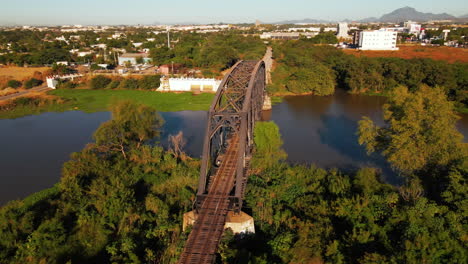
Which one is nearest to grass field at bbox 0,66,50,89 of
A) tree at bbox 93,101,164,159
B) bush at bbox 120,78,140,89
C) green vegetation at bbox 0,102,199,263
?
bush at bbox 120,78,140,89

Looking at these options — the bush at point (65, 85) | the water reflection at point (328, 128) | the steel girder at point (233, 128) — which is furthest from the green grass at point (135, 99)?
the steel girder at point (233, 128)

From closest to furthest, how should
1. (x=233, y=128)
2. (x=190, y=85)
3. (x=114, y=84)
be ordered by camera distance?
(x=233, y=128), (x=190, y=85), (x=114, y=84)

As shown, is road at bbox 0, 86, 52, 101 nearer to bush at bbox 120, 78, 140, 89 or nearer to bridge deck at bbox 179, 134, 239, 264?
bush at bbox 120, 78, 140, 89

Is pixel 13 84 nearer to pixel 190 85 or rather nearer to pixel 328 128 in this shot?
pixel 190 85

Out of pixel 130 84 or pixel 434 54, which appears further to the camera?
pixel 434 54

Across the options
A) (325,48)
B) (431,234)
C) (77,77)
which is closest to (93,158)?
(431,234)

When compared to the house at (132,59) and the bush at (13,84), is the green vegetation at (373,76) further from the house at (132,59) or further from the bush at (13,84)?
the bush at (13,84)

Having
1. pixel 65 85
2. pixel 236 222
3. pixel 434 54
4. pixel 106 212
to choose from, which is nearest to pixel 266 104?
pixel 106 212
